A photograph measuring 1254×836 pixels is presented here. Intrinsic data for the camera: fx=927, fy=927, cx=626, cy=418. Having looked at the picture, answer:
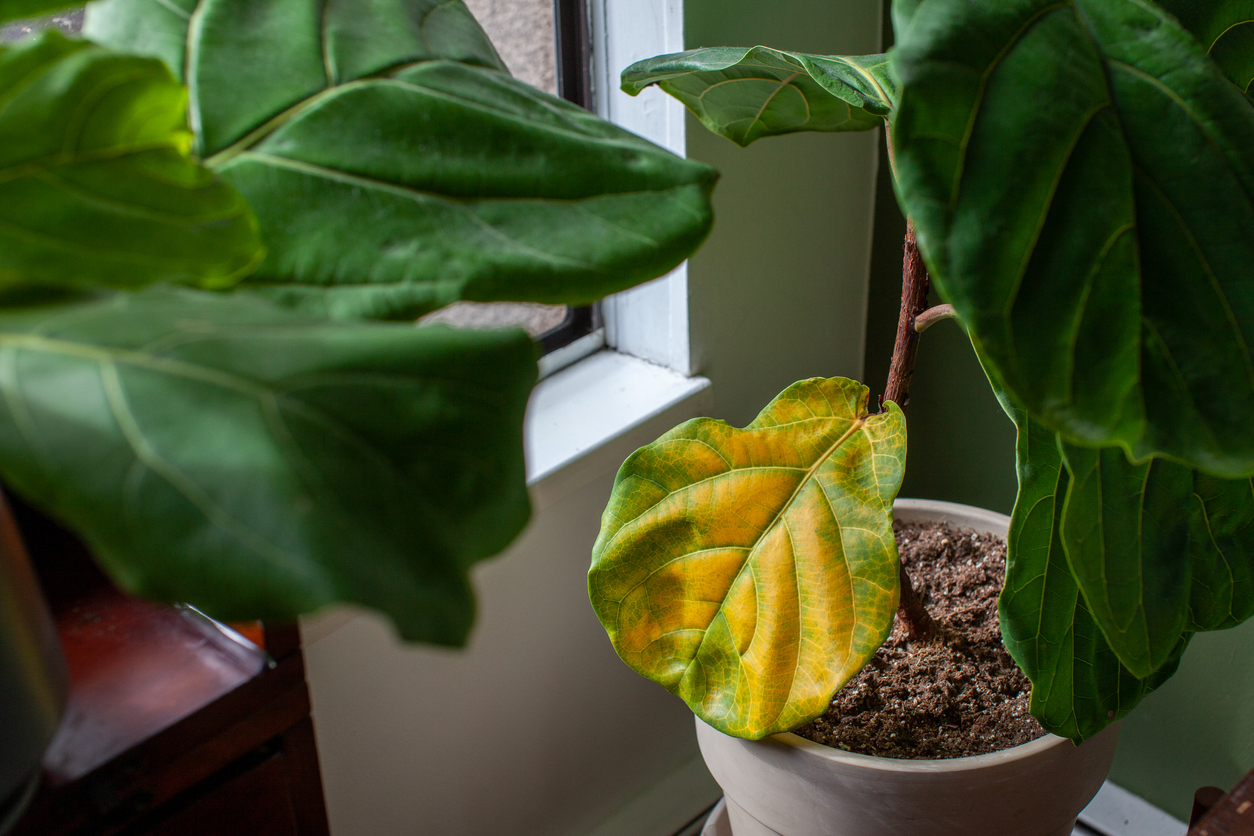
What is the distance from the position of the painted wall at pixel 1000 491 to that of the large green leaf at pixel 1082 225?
2.65 ft

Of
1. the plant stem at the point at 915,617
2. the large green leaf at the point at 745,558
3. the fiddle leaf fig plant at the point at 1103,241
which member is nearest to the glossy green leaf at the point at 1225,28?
the fiddle leaf fig plant at the point at 1103,241

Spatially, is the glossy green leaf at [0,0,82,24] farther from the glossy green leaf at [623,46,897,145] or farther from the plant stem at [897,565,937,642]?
the plant stem at [897,565,937,642]

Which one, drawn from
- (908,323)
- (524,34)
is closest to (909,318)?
(908,323)

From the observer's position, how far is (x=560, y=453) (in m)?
0.90

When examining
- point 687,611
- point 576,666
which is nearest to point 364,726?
point 576,666

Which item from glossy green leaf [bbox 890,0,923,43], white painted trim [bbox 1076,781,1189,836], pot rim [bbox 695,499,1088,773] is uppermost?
glossy green leaf [bbox 890,0,923,43]

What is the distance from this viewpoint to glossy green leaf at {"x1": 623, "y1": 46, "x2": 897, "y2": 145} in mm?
523

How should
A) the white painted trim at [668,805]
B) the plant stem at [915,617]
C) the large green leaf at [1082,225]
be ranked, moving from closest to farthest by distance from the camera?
the large green leaf at [1082,225] < the plant stem at [915,617] < the white painted trim at [668,805]

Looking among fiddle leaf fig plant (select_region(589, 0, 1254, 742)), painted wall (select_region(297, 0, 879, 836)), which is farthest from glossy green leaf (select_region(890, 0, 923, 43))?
painted wall (select_region(297, 0, 879, 836))

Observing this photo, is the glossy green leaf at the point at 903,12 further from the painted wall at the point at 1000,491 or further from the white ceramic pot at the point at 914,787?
the painted wall at the point at 1000,491

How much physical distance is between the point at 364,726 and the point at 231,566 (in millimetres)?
721

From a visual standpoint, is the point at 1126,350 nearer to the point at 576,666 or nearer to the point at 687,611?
the point at 687,611

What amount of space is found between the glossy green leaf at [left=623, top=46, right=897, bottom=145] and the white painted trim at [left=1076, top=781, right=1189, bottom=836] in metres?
0.95

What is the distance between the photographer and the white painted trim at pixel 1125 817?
1117mm
